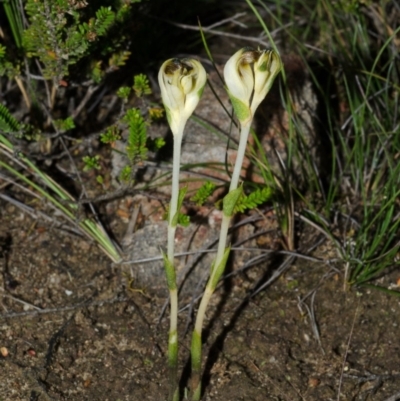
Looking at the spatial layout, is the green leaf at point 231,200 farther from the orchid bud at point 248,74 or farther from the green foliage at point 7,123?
the green foliage at point 7,123

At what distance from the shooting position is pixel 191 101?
1.62m

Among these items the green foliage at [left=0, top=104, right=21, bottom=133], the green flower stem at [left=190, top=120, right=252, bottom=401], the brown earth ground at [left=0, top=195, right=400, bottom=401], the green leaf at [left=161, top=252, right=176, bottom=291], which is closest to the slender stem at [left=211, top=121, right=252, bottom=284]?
the green flower stem at [left=190, top=120, right=252, bottom=401]

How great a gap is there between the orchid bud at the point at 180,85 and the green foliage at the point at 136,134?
48cm

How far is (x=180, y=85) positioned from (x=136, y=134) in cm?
59

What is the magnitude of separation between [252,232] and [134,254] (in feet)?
1.34

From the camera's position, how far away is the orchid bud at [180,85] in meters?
1.57

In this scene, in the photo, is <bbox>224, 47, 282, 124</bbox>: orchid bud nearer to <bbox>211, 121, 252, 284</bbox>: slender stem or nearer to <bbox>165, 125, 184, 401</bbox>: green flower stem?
<bbox>211, 121, 252, 284</bbox>: slender stem

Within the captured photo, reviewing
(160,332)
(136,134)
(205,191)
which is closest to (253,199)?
(205,191)

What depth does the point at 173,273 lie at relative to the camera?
185 cm

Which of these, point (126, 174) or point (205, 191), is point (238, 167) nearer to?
point (205, 191)

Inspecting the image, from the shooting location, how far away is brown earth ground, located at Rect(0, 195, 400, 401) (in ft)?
7.22

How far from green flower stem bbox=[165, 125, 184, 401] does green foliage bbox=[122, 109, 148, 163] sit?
0.41 meters

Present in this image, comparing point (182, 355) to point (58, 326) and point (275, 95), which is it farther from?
point (275, 95)

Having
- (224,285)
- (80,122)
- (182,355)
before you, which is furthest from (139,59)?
(182,355)
